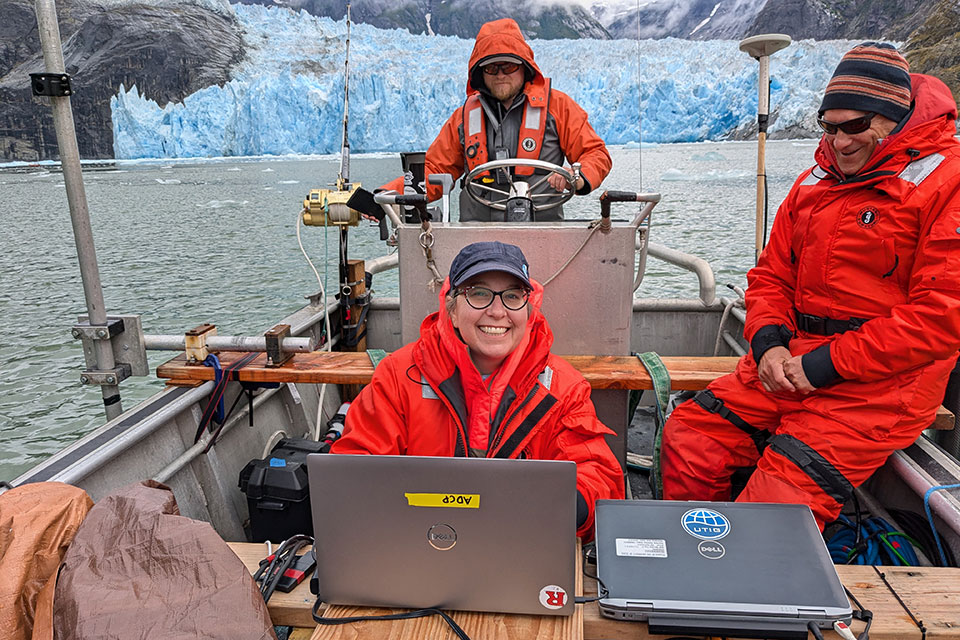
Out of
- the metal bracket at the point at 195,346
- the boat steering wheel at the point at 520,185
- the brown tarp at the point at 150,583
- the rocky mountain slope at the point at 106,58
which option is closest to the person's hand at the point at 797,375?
the boat steering wheel at the point at 520,185

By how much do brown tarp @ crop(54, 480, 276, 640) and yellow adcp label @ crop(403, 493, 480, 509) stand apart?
40 cm

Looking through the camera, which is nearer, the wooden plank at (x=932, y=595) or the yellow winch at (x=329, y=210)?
the wooden plank at (x=932, y=595)

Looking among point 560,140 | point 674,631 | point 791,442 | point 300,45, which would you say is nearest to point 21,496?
point 674,631

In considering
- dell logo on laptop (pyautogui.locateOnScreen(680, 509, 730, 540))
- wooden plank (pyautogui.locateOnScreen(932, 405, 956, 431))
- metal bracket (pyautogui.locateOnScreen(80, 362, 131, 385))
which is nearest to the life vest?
metal bracket (pyautogui.locateOnScreen(80, 362, 131, 385))

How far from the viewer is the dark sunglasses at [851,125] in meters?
1.77

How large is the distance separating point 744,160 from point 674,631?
41.6 metres

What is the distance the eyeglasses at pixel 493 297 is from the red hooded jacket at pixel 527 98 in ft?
4.21

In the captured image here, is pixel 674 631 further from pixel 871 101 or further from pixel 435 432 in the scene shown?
pixel 871 101

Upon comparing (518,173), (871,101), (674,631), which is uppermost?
(871,101)

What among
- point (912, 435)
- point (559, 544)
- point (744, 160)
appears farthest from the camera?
point (744, 160)

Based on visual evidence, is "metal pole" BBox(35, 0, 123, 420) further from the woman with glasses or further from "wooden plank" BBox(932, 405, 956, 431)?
"wooden plank" BBox(932, 405, 956, 431)

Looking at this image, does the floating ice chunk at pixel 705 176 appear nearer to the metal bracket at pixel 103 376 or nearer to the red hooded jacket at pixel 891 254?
the red hooded jacket at pixel 891 254

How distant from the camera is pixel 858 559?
1.88 m

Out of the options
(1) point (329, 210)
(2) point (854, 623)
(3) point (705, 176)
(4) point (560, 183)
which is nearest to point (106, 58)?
(3) point (705, 176)
